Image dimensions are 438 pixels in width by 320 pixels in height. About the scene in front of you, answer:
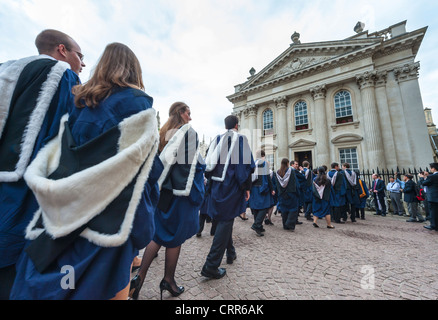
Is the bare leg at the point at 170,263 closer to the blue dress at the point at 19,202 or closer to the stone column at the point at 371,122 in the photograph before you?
the blue dress at the point at 19,202

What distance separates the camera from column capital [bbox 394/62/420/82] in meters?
13.8

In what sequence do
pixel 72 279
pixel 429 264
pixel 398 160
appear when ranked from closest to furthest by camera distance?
pixel 72 279 → pixel 429 264 → pixel 398 160

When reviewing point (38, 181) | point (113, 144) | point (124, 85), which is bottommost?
→ point (38, 181)

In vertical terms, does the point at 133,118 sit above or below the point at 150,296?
above

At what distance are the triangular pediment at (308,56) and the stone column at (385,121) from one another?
9.08 ft

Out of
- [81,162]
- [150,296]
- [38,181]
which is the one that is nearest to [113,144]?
[81,162]

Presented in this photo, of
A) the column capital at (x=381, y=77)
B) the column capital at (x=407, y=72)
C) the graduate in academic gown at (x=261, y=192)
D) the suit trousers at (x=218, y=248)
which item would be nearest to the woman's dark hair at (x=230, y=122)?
the suit trousers at (x=218, y=248)

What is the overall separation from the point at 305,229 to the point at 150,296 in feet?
17.4

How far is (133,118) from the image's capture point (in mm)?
1117

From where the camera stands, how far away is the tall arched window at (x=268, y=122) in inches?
811

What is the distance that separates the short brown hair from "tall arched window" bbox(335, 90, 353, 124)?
1931 centimetres

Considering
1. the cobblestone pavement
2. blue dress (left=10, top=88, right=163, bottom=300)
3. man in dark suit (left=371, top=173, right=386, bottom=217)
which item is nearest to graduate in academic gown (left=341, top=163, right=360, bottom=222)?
man in dark suit (left=371, top=173, right=386, bottom=217)

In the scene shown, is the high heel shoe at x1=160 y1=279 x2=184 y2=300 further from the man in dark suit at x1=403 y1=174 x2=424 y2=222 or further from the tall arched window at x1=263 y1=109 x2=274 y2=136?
the tall arched window at x1=263 y1=109 x2=274 y2=136
